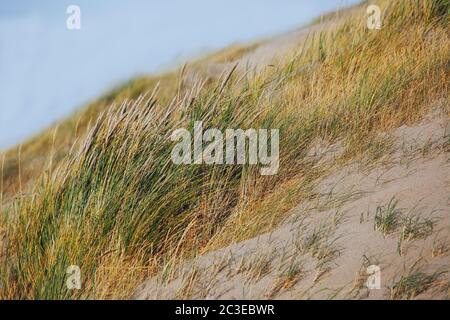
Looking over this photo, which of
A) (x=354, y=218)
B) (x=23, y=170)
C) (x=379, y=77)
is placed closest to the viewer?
(x=354, y=218)

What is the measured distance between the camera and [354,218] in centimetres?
398

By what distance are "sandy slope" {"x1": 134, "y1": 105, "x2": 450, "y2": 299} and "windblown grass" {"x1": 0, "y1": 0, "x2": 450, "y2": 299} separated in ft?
0.51

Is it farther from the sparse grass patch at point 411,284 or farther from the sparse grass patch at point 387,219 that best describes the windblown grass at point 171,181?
the sparse grass patch at point 411,284

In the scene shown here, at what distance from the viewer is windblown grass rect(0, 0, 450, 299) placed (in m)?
3.69

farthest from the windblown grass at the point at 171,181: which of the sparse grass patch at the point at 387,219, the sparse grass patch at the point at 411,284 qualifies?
the sparse grass patch at the point at 411,284

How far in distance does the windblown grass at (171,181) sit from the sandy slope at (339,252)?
16cm

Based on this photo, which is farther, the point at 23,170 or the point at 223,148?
the point at 23,170

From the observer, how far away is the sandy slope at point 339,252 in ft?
11.4

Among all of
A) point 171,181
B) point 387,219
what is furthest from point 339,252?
point 171,181

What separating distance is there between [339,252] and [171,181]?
3.38 ft
